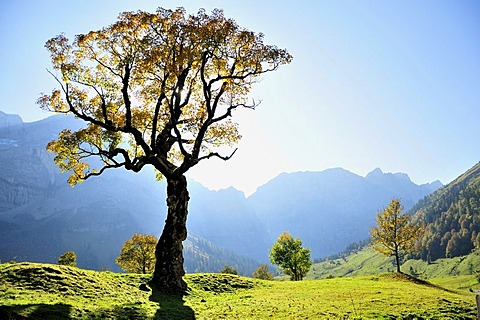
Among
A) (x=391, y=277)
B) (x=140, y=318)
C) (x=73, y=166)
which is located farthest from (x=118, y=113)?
(x=391, y=277)

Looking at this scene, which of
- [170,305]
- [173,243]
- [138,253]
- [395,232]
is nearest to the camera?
[170,305]

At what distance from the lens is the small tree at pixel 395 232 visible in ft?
193

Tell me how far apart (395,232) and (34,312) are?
60.0m

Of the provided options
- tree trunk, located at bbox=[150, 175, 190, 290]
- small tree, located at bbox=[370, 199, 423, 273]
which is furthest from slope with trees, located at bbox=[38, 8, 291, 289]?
small tree, located at bbox=[370, 199, 423, 273]

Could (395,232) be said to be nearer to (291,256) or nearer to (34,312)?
(291,256)

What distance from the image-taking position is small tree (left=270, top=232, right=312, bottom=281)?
73.2 metres

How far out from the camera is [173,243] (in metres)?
26.7

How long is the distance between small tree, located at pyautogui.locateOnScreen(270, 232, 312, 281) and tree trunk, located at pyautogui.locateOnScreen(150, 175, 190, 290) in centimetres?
5059

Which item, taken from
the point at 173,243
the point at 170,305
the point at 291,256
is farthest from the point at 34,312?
the point at 291,256

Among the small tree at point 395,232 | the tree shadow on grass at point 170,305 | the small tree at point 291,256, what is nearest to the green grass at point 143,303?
the tree shadow on grass at point 170,305

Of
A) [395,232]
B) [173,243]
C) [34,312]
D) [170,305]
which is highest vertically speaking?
[173,243]

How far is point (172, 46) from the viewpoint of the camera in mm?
24281

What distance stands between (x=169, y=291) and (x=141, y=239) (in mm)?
56957

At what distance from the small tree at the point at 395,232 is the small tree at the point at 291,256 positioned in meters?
17.3
